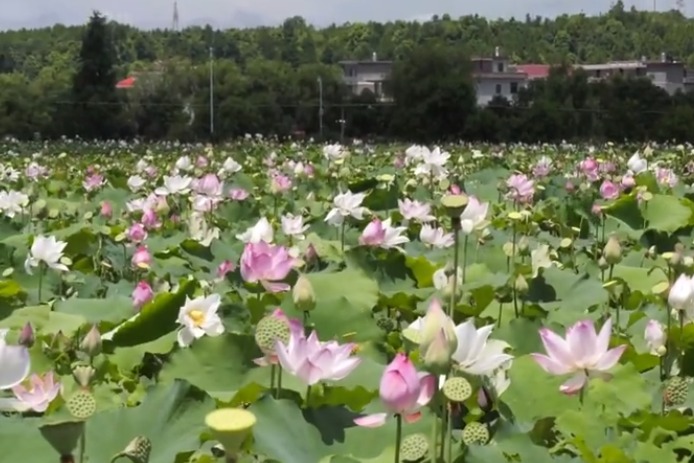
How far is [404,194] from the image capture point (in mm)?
3619

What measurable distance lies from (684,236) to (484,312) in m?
1.32

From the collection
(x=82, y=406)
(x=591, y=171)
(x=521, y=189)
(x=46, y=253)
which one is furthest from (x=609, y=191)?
(x=82, y=406)

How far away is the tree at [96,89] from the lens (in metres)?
24.6

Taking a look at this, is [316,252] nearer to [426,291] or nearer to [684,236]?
[426,291]

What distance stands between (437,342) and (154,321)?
89cm

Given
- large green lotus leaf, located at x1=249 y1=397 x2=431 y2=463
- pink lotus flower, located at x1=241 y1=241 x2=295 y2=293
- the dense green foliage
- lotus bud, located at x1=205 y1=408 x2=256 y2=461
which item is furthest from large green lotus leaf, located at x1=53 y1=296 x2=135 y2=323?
the dense green foliage

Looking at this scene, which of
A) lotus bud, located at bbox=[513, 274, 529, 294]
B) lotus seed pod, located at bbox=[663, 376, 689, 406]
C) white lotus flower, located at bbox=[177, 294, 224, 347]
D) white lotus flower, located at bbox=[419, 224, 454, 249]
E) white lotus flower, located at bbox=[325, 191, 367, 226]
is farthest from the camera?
white lotus flower, located at bbox=[325, 191, 367, 226]

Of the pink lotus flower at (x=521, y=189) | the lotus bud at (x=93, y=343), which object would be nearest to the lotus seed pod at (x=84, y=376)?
the lotus bud at (x=93, y=343)

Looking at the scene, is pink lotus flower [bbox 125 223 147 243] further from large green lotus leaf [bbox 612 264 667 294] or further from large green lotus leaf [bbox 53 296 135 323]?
large green lotus leaf [bbox 612 264 667 294]

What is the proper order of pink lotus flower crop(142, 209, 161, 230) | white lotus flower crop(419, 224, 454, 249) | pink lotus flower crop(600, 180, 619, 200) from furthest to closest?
1. pink lotus flower crop(600, 180, 619, 200)
2. pink lotus flower crop(142, 209, 161, 230)
3. white lotus flower crop(419, 224, 454, 249)

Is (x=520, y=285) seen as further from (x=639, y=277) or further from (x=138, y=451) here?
(x=138, y=451)

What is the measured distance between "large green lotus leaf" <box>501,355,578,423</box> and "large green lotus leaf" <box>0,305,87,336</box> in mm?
719

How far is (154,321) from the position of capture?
5.37 feet

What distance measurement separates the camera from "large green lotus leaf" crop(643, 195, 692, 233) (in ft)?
9.57
